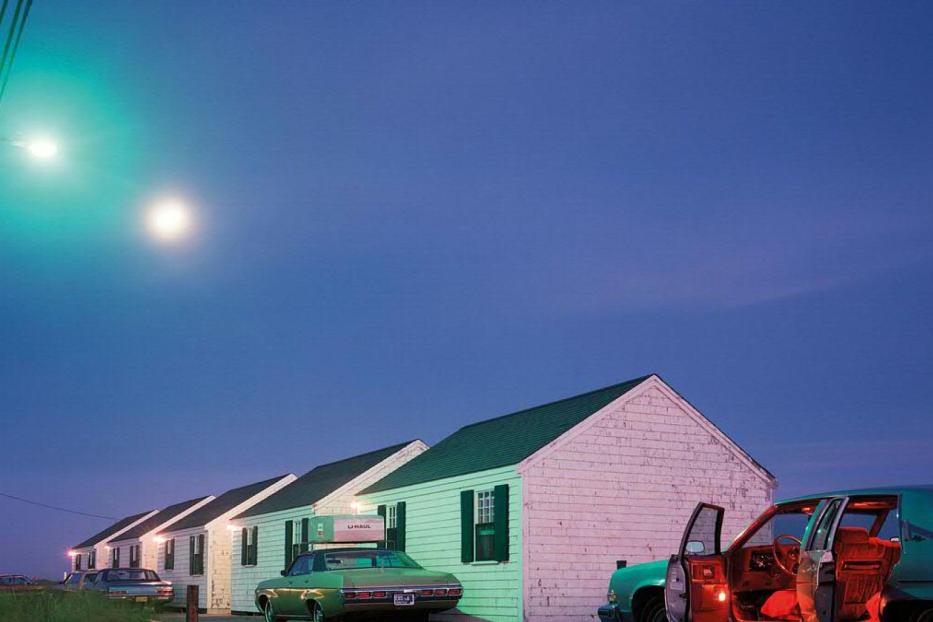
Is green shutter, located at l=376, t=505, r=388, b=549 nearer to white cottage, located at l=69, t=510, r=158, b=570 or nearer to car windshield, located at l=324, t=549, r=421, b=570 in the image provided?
car windshield, located at l=324, t=549, r=421, b=570

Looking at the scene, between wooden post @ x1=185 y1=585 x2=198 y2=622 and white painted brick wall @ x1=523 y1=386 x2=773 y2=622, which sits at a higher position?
white painted brick wall @ x1=523 y1=386 x2=773 y2=622

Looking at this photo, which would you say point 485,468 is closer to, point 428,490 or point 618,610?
point 428,490

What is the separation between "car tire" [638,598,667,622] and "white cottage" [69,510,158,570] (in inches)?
1982

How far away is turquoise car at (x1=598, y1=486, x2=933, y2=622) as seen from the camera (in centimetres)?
932

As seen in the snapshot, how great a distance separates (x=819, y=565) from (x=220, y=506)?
36.4 m

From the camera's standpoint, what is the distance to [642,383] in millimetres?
23484

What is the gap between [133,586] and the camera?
3309cm

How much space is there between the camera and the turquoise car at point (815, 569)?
9.32 metres

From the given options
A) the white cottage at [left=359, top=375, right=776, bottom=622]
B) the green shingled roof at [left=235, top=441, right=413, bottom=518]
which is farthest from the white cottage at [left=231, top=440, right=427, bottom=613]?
the white cottage at [left=359, top=375, right=776, bottom=622]

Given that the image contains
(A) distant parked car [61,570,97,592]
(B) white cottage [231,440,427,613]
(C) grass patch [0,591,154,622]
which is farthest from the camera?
(A) distant parked car [61,570,97,592]

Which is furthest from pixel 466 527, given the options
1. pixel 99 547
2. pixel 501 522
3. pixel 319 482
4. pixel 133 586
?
pixel 99 547

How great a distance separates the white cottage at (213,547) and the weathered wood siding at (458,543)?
14.0 m

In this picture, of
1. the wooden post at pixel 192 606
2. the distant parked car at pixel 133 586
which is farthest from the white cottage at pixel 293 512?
the wooden post at pixel 192 606

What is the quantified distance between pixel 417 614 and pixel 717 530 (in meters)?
9.40
